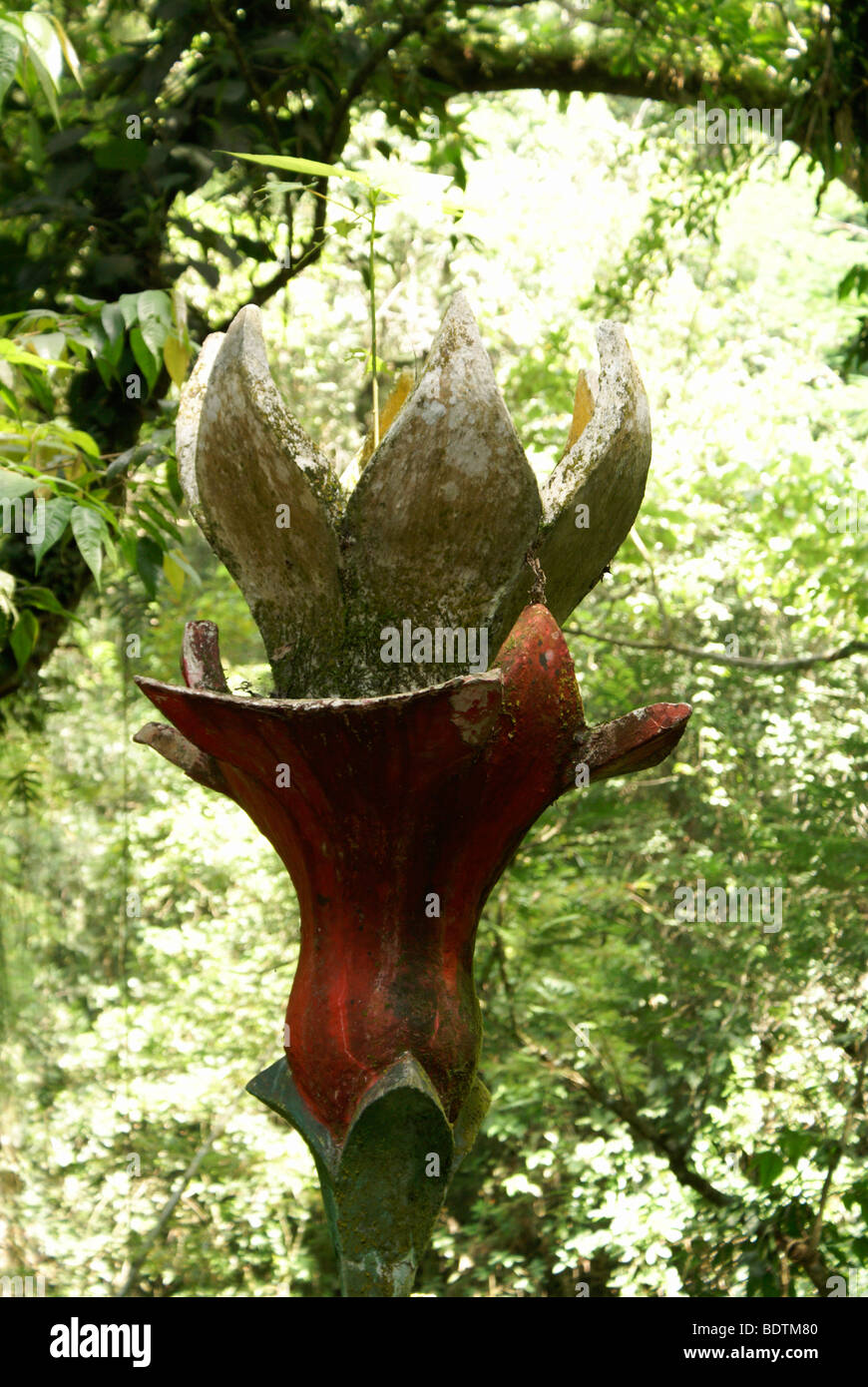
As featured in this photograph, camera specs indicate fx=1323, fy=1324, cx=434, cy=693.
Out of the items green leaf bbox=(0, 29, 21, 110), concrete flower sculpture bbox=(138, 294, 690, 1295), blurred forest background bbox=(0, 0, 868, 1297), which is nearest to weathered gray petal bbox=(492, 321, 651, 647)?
concrete flower sculpture bbox=(138, 294, 690, 1295)

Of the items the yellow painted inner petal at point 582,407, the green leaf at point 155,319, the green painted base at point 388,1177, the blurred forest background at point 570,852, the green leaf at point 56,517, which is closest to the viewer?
the green painted base at point 388,1177

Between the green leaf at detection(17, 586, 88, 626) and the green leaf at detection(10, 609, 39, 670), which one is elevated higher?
the green leaf at detection(17, 586, 88, 626)

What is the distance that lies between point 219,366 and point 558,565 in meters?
0.29

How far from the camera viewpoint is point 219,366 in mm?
949

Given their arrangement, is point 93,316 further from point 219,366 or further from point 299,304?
point 299,304

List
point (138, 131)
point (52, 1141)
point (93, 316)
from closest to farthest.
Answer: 1. point (93, 316)
2. point (138, 131)
3. point (52, 1141)

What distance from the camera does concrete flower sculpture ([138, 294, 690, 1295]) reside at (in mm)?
879

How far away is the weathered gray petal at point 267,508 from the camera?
93 centimetres

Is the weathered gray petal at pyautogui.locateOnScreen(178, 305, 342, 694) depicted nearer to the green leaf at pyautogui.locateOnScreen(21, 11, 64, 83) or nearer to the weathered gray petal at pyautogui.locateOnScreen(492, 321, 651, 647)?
the weathered gray petal at pyautogui.locateOnScreen(492, 321, 651, 647)

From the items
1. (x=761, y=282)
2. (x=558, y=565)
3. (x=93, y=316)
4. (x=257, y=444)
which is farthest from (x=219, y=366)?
(x=761, y=282)

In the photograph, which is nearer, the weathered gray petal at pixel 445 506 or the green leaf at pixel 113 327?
the weathered gray petal at pixel 445 506

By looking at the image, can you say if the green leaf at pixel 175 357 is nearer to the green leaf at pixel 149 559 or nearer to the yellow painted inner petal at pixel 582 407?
the green leaf at pixel 149 559

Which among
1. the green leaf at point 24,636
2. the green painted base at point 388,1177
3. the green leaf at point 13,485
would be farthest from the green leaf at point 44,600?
the green painted base at point 388,1177

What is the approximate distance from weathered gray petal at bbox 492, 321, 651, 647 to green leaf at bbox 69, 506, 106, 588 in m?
0.69
